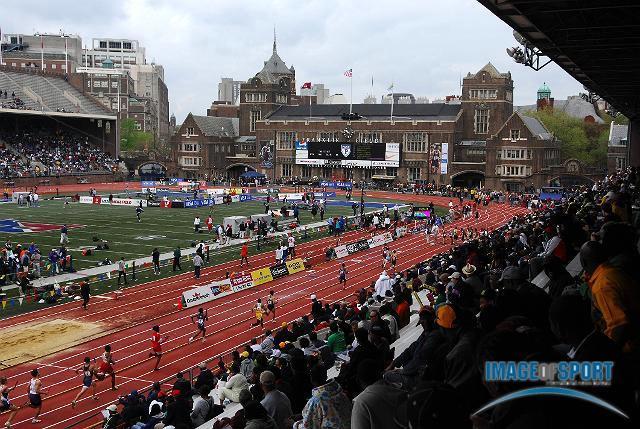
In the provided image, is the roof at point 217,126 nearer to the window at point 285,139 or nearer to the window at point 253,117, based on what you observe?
the window at point 253,117

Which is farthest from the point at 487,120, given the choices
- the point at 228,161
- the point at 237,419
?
the point at 237,419

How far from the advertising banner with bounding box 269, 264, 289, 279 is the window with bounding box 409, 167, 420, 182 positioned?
61647 millimetres

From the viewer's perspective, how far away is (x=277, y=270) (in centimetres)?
3316

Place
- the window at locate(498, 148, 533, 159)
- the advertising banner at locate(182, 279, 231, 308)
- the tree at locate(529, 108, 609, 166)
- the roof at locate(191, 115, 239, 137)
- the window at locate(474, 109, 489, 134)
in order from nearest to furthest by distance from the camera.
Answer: the advertising banner at locate(182, 279, 231, 308) < the window at locate(498, 148, 533, 159) < the window at locate(474, 109, 489, 134) < the tree at locate(529, 108, 609, 166) < the roof at locate(191, 115, 239, 137)

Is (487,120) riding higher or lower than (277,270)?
higher

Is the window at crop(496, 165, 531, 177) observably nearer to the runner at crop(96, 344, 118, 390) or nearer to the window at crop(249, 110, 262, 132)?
the window at crop(249, 110, 262, 132)

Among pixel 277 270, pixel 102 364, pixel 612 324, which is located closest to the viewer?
pixel 612 324

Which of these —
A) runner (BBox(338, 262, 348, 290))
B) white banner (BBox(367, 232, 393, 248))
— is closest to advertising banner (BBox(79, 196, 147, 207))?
white banner (BBox(367, 232, 393, 248))

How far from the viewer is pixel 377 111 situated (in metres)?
100

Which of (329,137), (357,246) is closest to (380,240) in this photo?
(357,246)

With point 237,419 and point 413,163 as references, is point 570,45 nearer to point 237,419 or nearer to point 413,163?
point 237,419

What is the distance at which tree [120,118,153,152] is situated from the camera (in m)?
134

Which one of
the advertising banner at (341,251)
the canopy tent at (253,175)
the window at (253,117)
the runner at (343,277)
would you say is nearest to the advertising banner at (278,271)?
the runner at (343,277)

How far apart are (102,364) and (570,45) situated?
Answer: 559 inches
